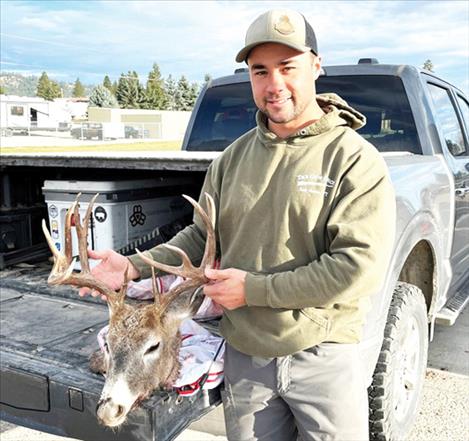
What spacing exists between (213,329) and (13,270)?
2.06m

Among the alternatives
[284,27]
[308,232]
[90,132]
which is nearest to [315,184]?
[308,232]

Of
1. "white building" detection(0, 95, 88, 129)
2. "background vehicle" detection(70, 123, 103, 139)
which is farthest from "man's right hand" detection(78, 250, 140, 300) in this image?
"white building" detection(0, 95, 88, 129)

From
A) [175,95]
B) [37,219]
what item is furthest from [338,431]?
[175,95]

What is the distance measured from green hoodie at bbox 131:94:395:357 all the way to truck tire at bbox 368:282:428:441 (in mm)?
881

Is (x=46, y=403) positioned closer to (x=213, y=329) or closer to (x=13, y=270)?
(x=213, y=329)

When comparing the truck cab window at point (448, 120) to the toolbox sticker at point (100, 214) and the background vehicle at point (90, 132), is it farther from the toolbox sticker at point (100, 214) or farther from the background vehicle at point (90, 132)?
the background vehicle at point (90, 132)

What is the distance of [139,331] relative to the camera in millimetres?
2539

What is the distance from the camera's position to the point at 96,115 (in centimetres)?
7144

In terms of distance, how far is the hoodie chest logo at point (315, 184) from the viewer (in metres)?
2.29

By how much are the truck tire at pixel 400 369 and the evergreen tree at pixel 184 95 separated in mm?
88533

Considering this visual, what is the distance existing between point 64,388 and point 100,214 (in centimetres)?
163

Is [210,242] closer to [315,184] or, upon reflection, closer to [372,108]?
[315,184]

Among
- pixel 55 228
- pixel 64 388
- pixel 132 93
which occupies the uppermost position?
pixel 132 93

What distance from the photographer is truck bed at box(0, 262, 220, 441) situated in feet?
7.95
